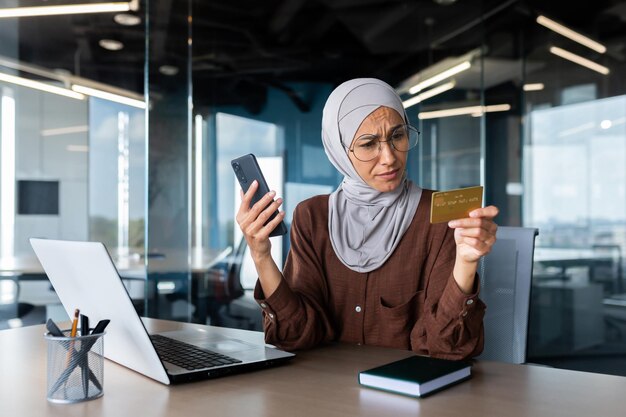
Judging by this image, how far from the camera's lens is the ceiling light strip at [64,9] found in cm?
371

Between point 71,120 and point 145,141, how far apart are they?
497 millimetres

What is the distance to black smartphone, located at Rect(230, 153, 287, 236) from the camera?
1288 millimetres

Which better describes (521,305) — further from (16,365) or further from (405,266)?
(16,365)

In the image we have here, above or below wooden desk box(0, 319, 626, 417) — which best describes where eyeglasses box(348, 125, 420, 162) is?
above

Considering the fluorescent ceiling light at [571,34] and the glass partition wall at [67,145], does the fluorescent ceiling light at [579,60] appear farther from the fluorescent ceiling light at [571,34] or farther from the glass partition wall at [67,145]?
the glass partition wall at [67,145]

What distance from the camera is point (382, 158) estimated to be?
Result: 1513 millimetres

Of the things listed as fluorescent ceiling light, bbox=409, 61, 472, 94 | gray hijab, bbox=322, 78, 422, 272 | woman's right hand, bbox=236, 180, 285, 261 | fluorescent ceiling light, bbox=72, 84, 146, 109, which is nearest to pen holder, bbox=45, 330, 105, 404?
woman's right hand, bbox=236, 180, 285, 261

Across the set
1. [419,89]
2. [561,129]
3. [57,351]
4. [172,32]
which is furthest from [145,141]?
[57,351]

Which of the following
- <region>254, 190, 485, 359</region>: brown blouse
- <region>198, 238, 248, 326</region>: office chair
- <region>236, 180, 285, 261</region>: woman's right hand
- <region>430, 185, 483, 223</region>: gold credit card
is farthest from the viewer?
<region>198, 238, 248, 326</region>: office chair

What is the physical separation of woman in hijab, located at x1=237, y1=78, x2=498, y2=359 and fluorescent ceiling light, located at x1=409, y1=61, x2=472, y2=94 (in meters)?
2.73

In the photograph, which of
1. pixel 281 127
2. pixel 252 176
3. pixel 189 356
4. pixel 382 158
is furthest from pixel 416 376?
pixel 281 127

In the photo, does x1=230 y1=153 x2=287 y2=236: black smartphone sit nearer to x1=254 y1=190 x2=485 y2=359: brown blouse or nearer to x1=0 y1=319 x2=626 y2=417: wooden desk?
x1=254 y1=190 x2=485 y2=359: brown blouse

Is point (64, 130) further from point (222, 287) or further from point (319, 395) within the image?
point (319, 395)

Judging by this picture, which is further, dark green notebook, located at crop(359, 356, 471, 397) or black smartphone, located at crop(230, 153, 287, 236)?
black smartphone, located at crop(230, 153, 287, 236)
